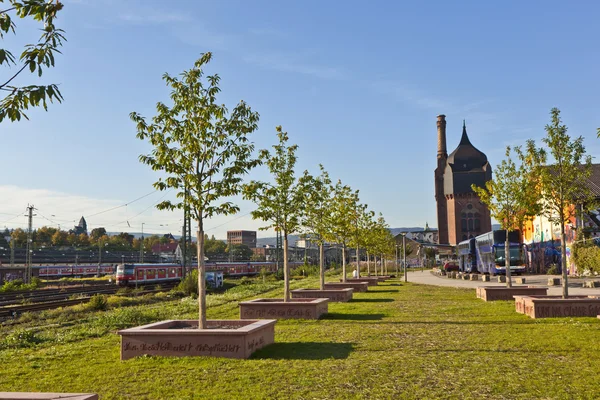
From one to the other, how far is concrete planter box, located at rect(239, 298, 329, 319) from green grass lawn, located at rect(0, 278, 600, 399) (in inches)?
78.1

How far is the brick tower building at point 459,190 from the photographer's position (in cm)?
12112

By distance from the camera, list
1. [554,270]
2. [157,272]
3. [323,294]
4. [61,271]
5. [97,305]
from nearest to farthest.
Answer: [323,294]
[97,305]
[554,270]
[157,272]
[61,271]

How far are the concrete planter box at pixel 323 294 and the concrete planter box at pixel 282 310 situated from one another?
5.51m

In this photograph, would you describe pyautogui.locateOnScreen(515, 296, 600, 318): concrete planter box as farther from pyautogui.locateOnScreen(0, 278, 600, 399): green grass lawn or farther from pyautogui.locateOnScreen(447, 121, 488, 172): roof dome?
pyautogui.locateOnScreen(447, 121, 488, 172): roof dome

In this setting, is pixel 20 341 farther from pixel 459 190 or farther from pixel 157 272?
pixel 459 190

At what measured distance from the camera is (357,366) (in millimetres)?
10125

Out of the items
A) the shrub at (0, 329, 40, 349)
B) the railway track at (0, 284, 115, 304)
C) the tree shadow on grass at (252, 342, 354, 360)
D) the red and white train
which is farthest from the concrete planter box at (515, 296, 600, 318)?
the red and white train

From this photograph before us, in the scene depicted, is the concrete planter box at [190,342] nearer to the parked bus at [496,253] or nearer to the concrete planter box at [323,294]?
the concrete planter box at [323,294]

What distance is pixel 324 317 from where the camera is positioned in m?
18.8

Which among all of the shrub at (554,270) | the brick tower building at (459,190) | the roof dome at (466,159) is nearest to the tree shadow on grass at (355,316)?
the shrub at (554,270)

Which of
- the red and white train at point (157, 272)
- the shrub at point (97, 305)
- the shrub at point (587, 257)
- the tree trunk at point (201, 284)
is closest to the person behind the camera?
the tree trunk at point (201, 284)

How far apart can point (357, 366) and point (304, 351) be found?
1.97 metres

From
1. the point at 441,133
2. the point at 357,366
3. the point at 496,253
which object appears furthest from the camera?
the point at 441,133

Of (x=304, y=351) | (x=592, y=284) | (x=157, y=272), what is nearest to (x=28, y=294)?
(x=157, y=272)
